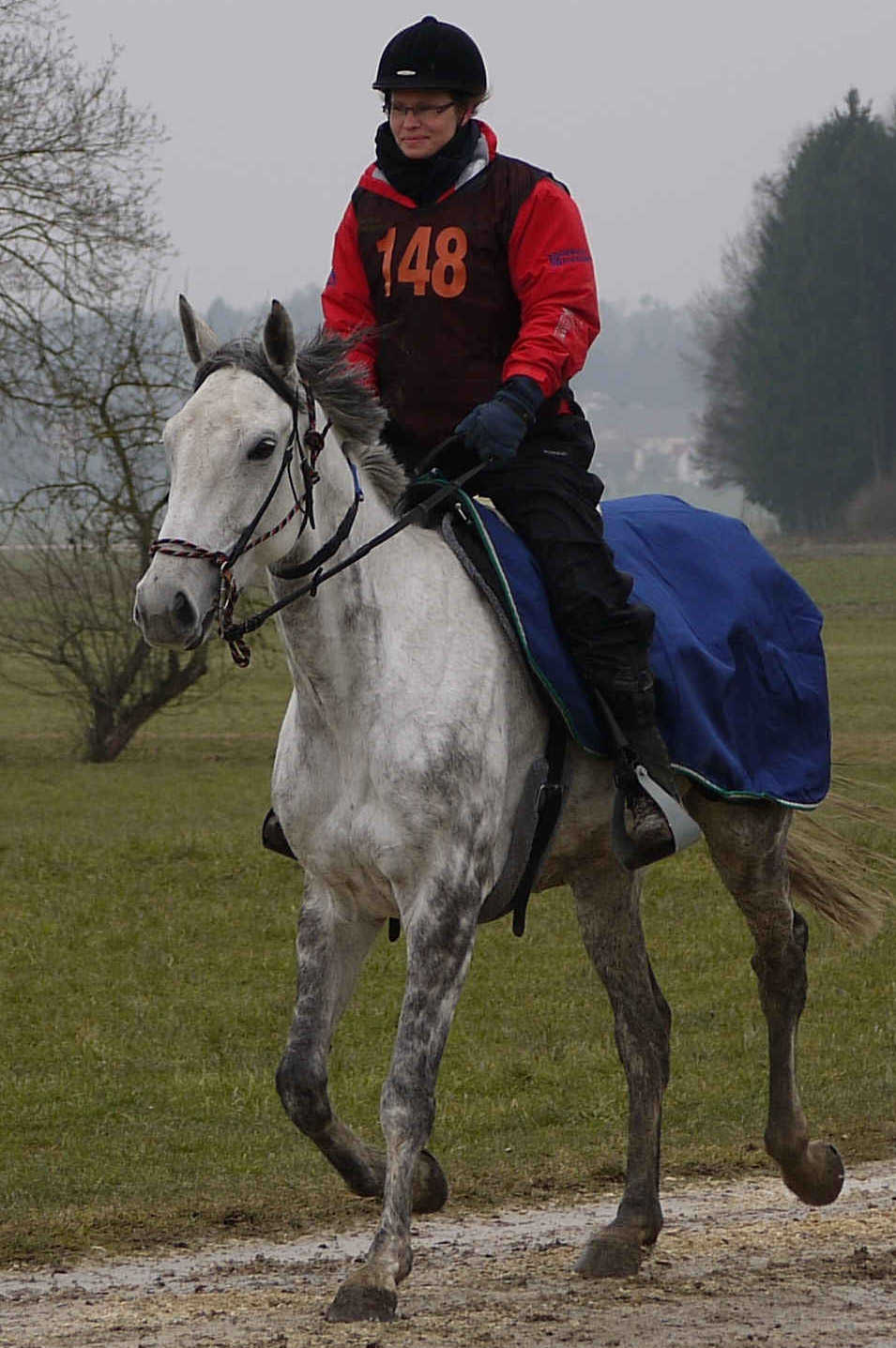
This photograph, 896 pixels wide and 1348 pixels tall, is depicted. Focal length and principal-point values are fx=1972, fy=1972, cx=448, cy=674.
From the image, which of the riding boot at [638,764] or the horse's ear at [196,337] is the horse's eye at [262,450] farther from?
the riding boot at [638,764]

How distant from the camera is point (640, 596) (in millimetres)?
5898

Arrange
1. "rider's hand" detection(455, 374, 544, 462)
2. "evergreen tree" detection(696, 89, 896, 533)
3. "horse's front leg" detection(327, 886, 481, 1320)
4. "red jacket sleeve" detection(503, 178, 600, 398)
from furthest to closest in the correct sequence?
1. "evergreen tree" detection(696, 89, 896, 533)
2. "red jacket sleeve" detection(503, 178, 600, 398)
3. "rider's hand" detection(455, 374, 544, 462)
4. "horse's front leg" detection(327, 886, 481, 1320)

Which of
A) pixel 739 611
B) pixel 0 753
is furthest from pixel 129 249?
pixel 739 611

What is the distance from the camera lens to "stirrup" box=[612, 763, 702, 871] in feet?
17.9

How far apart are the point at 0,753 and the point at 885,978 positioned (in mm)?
15642

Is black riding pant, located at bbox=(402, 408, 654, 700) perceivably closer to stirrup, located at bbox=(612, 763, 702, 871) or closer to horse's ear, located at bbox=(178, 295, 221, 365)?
stirrup, located at bbox=(612, 763, 702, 871)

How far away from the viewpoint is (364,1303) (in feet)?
15.2

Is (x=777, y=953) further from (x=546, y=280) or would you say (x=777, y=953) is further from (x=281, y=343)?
(x=281, y=343)

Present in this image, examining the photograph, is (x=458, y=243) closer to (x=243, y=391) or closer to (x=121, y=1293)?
(x=243, y=391)

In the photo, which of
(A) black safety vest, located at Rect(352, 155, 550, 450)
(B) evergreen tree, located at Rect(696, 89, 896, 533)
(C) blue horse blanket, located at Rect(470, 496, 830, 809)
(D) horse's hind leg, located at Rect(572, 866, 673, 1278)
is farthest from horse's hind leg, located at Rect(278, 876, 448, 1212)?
(B) evergreen tree, located at Rect(696, 89, 896, 533)

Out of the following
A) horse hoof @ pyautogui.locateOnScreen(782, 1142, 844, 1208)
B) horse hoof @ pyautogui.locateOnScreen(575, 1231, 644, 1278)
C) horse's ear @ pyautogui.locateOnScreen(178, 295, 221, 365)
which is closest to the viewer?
horse's ear @ pyautogui.locateOnScreen(178, 295, 221, 365)

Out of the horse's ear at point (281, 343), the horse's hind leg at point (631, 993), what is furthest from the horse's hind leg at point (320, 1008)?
the horse's ear at point (281, 343)

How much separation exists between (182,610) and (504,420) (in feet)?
4.05

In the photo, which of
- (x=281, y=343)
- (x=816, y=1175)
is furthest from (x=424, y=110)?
(x=816, y=1175)
